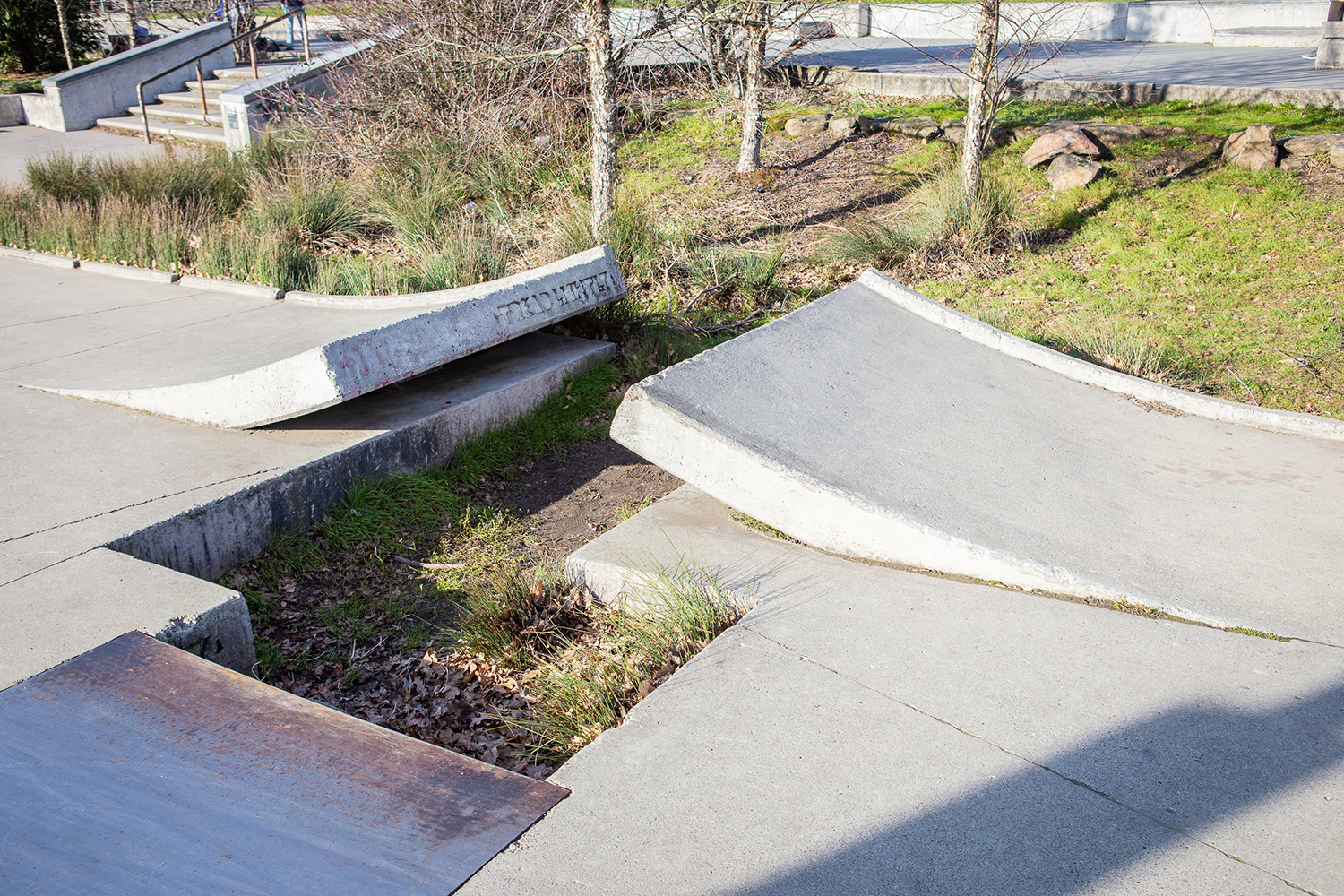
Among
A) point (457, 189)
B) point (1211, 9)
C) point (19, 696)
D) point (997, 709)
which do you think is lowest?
point (997, 709)

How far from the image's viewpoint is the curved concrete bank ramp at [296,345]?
4277 mm

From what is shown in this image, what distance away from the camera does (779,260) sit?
7.85 metres

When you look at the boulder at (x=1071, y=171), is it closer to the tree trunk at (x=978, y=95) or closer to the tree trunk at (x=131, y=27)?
the tree trunk at (x=978, y=95)

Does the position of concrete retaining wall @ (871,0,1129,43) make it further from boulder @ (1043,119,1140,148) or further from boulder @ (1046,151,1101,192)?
boulder @ (1046,151,1101,192)

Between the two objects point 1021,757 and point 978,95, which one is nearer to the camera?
point 1021,757

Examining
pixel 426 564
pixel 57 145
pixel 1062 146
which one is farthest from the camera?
pixel 57 145

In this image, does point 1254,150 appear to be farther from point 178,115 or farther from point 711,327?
point 178,115

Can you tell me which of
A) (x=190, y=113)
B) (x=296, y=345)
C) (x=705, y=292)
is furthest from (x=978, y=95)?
(x=190, y=113)

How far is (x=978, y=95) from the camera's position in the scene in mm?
8227

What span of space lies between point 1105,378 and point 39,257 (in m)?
8.06

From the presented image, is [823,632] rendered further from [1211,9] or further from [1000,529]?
[1211,9]

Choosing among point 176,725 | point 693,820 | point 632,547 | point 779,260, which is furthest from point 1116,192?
point 176,725

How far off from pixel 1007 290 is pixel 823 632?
5.11 m

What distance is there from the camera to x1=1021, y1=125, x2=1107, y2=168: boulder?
925cm
